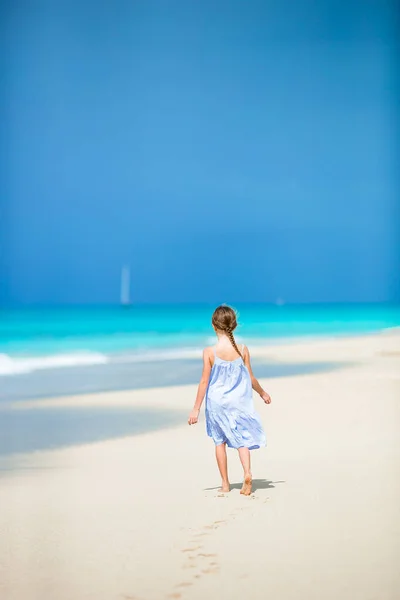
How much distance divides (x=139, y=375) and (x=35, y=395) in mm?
3067

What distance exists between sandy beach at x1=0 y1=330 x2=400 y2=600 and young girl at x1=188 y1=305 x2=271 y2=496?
0.81ft

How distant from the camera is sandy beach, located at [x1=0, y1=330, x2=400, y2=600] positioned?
2.93m

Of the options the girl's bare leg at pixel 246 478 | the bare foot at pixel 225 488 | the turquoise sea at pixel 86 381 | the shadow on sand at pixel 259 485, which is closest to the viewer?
the girl's bare leg at pixel 246 478

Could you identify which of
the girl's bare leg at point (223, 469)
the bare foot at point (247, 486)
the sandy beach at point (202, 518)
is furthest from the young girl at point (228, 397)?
the sandy beach at point (202, 518)

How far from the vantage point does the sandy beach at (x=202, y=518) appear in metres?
2.93

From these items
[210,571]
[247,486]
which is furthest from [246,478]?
[210,571]

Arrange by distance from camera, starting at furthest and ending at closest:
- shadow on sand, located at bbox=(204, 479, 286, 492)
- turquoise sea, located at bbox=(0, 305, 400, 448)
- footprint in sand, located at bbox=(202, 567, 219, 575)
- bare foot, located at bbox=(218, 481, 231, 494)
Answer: turquoise sea, located at bbox=(0, 305, 400, 448) → shadow on sand, located at bbox=(204, 479, 286, 492) → bare foot, located at bbox=(218, 481, 231, 494) → footprint in sand, located at bbox=(202, 567, 219, 575)

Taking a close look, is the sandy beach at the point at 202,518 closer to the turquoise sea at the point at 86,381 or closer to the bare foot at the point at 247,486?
the bare foot at the point at 247,486

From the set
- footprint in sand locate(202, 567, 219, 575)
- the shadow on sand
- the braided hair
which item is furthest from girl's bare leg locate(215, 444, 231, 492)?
footprint in sand locate(202, 567, 219, 575)

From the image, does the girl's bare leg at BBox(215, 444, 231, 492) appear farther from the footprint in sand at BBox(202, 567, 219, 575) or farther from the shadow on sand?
the footprint in sand at BBox(202, 567, 219, 575)

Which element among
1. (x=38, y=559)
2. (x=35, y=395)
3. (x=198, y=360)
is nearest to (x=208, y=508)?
(x=38, y=559)

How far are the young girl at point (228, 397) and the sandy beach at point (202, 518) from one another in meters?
0.25

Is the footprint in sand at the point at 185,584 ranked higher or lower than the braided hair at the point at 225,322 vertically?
lower

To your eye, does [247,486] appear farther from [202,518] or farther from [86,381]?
[86,381]
